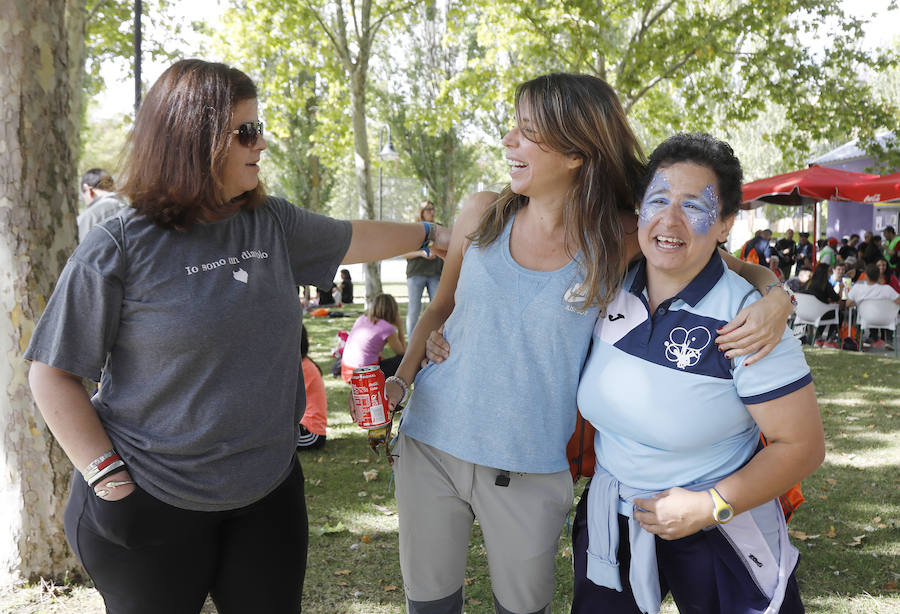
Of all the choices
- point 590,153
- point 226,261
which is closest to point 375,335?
point 590,153

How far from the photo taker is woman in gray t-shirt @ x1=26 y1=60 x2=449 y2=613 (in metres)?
1.85

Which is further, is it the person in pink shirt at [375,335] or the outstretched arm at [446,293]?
the person in pink shirt at [375,335]

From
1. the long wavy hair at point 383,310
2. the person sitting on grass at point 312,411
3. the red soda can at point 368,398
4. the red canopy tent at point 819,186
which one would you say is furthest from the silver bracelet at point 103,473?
the red canopy tent at point 819,186

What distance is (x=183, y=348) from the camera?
1.87 metres

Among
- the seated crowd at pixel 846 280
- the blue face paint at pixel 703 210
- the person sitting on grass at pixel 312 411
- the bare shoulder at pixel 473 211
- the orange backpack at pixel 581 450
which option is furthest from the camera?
the seated crowd at pixel 846 280

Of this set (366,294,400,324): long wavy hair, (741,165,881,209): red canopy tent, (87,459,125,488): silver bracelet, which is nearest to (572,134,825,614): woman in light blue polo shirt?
(87,459,125,488): silver bracelet

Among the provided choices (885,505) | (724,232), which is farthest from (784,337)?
(885,505)

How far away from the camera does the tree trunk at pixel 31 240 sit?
3291mm

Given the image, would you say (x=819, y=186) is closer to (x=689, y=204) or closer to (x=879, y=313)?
(x=879, y=313)

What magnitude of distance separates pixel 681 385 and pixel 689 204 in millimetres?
532

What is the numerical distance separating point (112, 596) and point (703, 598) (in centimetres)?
165

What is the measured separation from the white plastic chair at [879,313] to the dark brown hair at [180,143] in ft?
36.7

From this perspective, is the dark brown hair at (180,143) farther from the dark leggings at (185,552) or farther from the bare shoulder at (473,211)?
the bare shoulder at (473,211)

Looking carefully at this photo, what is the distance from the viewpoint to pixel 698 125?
60.8ft
